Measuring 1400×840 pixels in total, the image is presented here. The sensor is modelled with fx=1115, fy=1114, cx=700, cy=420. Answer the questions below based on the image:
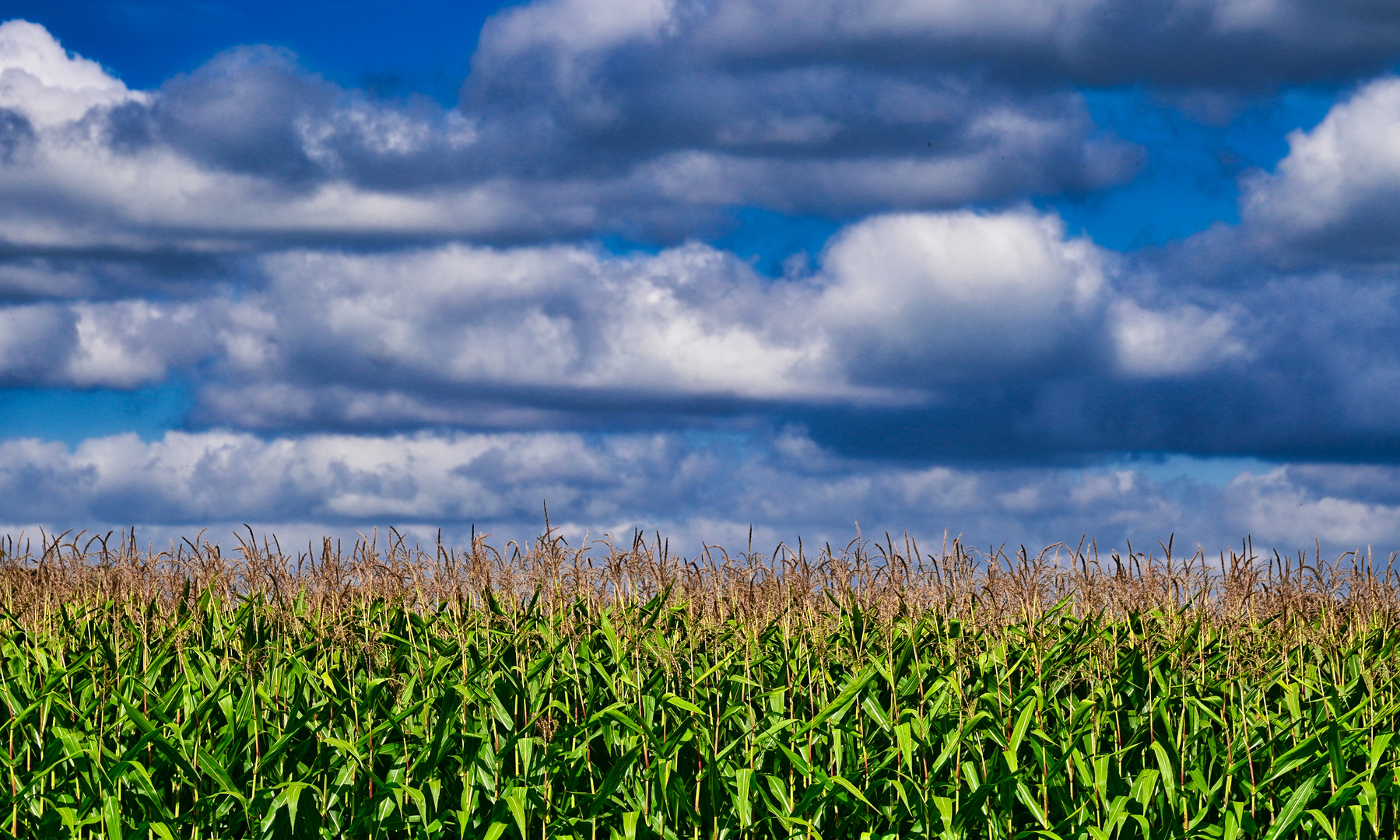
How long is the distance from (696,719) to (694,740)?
6.6 inches

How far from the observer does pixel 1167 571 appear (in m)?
13.1

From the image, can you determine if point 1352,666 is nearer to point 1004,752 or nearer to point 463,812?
point 1004,752

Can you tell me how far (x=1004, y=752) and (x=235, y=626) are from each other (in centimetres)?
683

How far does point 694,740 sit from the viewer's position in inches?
343

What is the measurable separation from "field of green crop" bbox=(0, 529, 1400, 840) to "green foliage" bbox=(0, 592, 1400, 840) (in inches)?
1.4

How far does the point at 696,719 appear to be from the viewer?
8719 mm

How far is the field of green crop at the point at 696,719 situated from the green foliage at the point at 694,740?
35mm

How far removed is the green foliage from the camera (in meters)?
7.91

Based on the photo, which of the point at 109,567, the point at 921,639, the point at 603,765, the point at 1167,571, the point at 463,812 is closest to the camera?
the point at 463,812

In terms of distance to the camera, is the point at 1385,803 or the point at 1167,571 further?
the point at 1167,571

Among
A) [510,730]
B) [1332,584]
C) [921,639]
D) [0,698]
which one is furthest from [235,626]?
[1332,584]

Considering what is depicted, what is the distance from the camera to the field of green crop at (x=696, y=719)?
26.1 feet

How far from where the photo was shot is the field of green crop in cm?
796

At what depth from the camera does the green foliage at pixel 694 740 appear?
791 cm
